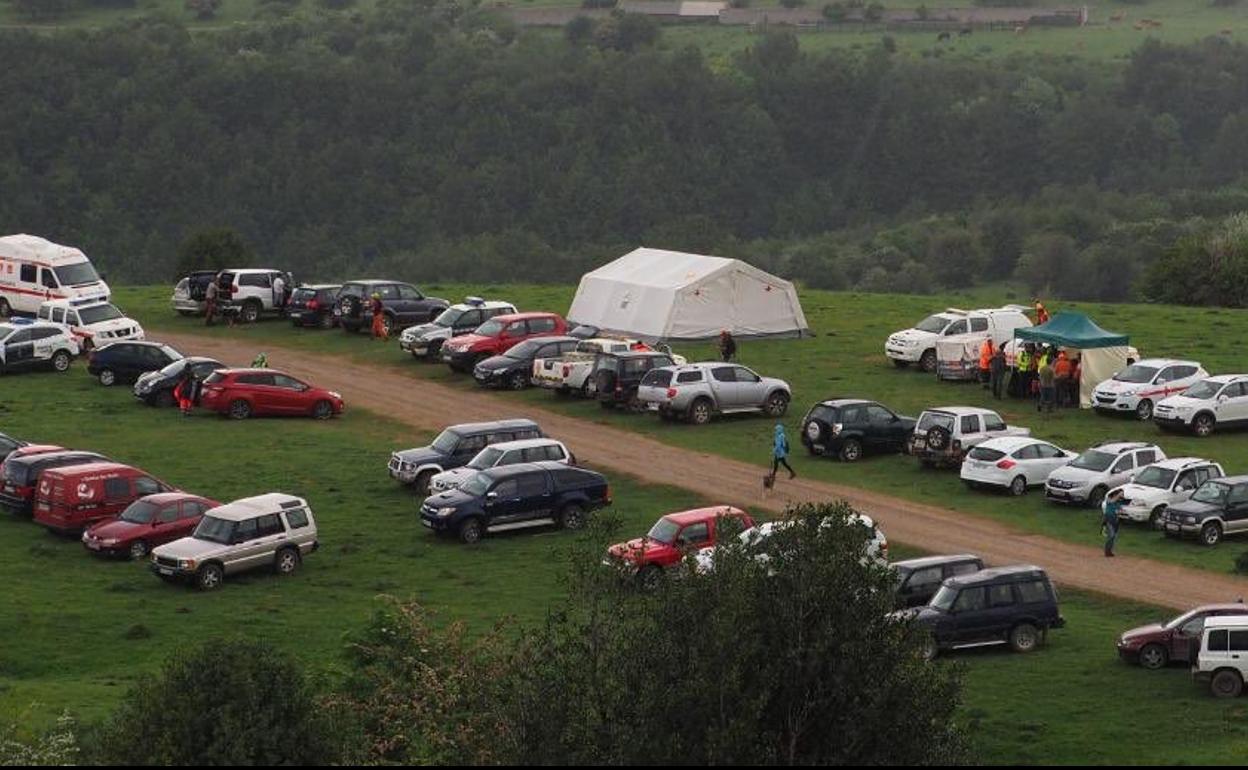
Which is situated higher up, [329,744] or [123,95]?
[123,95]

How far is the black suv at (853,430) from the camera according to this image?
174 feet

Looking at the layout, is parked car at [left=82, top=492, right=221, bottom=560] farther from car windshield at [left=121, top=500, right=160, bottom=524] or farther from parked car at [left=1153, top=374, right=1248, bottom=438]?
parked car at [left=1153, top=374, right=1248, bottom=438]

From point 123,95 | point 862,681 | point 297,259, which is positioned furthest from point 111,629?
point 123,95

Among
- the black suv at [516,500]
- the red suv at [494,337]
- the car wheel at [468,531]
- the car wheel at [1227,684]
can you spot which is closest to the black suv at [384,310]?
the red suv at [494,337]

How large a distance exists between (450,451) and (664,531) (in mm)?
9224

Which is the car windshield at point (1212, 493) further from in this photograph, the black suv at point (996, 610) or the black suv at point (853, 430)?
the black suv at point (853, 430)

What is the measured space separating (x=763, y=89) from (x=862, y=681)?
139 m

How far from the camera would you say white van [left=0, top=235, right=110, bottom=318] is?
70.2 meters

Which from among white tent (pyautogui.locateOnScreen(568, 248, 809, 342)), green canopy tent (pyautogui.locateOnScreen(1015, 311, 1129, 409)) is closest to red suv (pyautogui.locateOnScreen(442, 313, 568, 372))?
white tent (pyautogui.locateOnScreen(568, 248, 809, 342))

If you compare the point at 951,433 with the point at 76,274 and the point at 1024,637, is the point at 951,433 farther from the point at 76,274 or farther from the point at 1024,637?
the point at 76,274

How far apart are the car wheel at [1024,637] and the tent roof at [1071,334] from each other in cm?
2004

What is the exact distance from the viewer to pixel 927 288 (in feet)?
391

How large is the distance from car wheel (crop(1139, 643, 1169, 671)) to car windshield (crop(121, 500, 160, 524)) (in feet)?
64.6

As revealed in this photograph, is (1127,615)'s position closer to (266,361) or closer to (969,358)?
(969,358)
